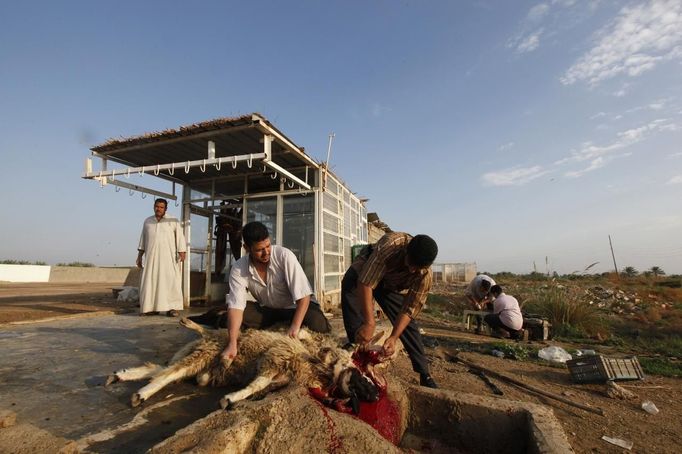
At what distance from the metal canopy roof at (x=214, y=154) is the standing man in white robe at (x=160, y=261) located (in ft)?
3.30

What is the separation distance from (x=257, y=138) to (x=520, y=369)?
19.0ft

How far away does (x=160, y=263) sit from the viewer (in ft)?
20.4

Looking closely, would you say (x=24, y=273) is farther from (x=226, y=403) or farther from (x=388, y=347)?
(x=388, y=347)

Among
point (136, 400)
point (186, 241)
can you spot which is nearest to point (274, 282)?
point (136, 400)

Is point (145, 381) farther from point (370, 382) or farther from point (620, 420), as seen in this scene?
point (620, 420)

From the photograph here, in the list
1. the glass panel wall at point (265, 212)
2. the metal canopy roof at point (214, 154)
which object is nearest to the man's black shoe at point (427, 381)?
the metal canopy roof at point (214, 154)

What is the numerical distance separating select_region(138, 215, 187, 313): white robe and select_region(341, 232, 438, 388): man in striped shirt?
4.24 m

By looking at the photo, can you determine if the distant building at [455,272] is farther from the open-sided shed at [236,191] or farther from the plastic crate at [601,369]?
the plastic crate at [601,369]

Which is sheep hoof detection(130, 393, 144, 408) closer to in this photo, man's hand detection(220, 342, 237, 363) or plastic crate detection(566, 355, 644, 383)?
man's hand detection(220, 342, 237, 363)

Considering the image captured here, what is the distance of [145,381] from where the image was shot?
2.87 metres

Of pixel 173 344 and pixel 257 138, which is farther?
pixel 257 138

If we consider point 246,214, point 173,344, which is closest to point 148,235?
point 246,214

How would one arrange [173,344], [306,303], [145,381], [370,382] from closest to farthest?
[370,382] < [145,381] < [306,303] < [173,344]

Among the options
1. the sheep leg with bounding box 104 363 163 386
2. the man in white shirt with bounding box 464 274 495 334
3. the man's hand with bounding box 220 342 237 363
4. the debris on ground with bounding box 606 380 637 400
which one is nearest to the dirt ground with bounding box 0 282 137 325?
the sheep leg with bounding box 104 363 163 386
